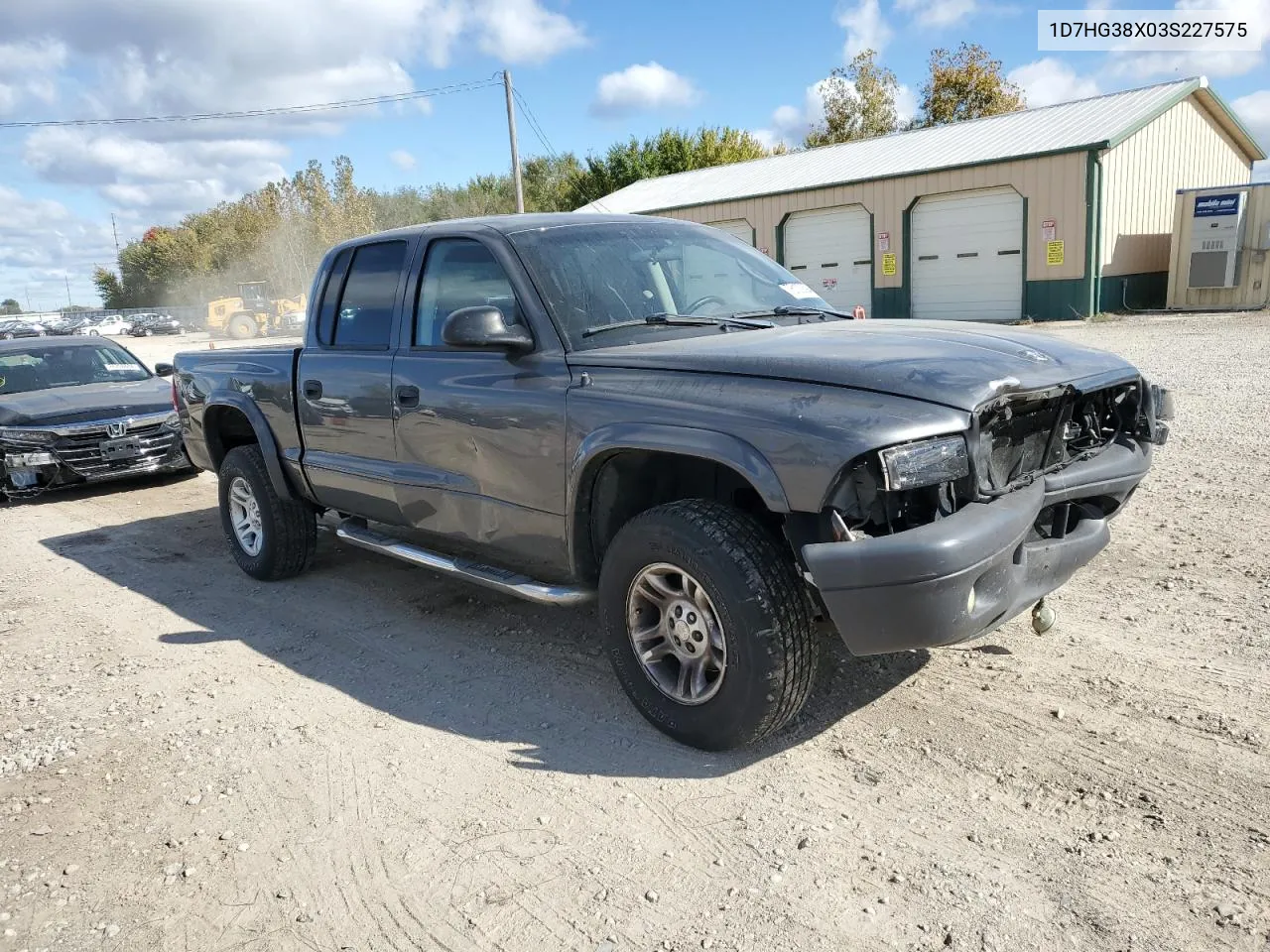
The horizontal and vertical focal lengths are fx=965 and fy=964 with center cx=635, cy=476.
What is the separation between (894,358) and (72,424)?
822cm

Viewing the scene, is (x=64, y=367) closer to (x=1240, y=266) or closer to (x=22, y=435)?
(x=22, y=435)

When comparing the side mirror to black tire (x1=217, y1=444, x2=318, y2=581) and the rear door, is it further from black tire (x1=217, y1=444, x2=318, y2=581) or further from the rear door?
black tire (x1=217, y1=444, x2=318, y2=581)

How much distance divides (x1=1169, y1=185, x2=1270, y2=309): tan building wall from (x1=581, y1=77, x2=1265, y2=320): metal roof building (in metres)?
0.98

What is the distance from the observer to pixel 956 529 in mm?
2822

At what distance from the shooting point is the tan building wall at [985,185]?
20.9m

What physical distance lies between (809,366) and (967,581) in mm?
836

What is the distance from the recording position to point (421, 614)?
5.19 meters

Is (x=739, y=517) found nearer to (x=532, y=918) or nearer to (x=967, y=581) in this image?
(x=967, y=581)

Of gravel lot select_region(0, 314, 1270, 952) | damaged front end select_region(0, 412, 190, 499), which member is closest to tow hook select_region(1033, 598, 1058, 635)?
gravel lot select_region(0, 314, 1270, 952)

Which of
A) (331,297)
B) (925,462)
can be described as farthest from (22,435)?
(925,462)

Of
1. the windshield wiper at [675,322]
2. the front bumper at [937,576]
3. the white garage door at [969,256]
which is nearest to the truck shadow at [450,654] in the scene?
the front bumper at [937,576]

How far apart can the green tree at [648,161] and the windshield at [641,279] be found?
37.6 meters

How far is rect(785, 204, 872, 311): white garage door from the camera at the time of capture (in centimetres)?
2497

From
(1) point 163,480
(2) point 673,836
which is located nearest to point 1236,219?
(1) point 163,480
